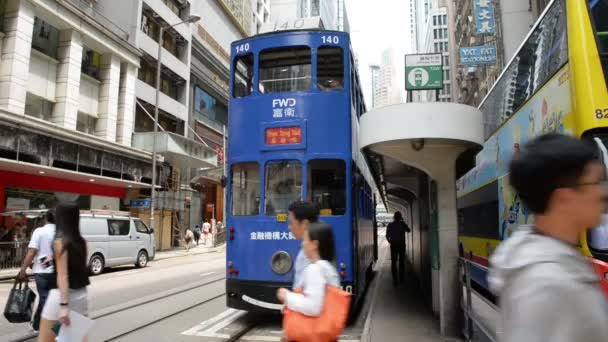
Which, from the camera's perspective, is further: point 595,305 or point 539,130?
point 539,130

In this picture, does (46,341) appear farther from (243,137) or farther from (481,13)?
(481,13)

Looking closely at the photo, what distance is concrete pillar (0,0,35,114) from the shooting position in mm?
17094

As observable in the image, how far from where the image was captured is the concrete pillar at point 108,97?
2289 centimetres

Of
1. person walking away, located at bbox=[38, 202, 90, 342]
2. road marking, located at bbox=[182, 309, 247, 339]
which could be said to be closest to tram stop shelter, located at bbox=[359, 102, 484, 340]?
road marking, located at bbox=[182, 309, 247, 339]

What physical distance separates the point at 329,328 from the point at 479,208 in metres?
8.12

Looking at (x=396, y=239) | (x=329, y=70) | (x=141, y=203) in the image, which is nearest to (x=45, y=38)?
(x=141, y=203)

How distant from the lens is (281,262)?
7066 millimetres

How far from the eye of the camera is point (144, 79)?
28.4 meters

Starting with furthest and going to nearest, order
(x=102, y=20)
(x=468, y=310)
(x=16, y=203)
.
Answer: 1. (x=102, y=20)
2. (x=16, y=203)
3. (x=468, y=310)

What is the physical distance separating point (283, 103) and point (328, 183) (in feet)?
4.77

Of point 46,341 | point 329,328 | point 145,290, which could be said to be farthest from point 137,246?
point 329,328

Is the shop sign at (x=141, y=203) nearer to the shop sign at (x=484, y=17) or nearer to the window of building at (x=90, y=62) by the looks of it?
the window of building at (x=90, y=62)

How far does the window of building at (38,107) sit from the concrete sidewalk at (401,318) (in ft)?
52.9

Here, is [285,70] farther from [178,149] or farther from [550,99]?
[178,149]
